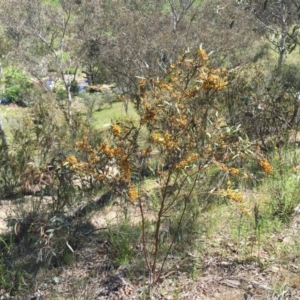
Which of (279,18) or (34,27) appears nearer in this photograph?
(279,18)

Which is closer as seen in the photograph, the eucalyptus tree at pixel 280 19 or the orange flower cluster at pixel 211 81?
the orange flower cluster at pixel 211 81

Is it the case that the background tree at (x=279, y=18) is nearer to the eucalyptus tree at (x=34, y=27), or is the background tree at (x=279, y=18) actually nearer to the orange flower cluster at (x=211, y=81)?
the orange flower cluster at (x=211, y=81)

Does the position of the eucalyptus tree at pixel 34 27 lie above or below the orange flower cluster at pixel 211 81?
below

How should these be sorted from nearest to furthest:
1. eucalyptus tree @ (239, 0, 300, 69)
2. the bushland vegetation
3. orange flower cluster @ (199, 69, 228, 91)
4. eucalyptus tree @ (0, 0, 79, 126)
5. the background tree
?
orange flower cluster @ (199, 69, 228, 91) < the bushland vegetation < eucalyptus tree @ (239, 0, 300, 69) < the background tree < eucalyptus tree @ (0, 0, 79, 126)

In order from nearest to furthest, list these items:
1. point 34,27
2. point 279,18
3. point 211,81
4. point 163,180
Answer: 1. point 211,81
2. point 163,180
3. point 279,18
4. point 34,27

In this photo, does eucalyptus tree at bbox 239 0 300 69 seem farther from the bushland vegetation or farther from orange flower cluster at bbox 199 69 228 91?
orange flower cluster at bbox 199 69 228 91

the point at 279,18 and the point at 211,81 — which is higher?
the point at 211,81

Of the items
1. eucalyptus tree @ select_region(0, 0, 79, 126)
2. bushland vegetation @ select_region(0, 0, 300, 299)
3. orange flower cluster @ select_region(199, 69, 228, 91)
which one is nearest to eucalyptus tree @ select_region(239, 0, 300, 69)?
bushland vegetation @ select_region(0, 0, 300, 299)

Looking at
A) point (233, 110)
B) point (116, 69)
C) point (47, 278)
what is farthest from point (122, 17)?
point (47, 278)

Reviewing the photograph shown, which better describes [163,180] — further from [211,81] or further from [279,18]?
[279,18]

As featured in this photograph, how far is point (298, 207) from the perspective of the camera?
357cm

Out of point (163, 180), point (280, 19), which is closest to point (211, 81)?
point (163, 180)

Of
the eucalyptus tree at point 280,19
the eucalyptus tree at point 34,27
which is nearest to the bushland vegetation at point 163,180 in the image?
the eucalyptus tree at point 280,19

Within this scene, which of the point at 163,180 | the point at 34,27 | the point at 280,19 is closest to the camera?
the point at 163,180
